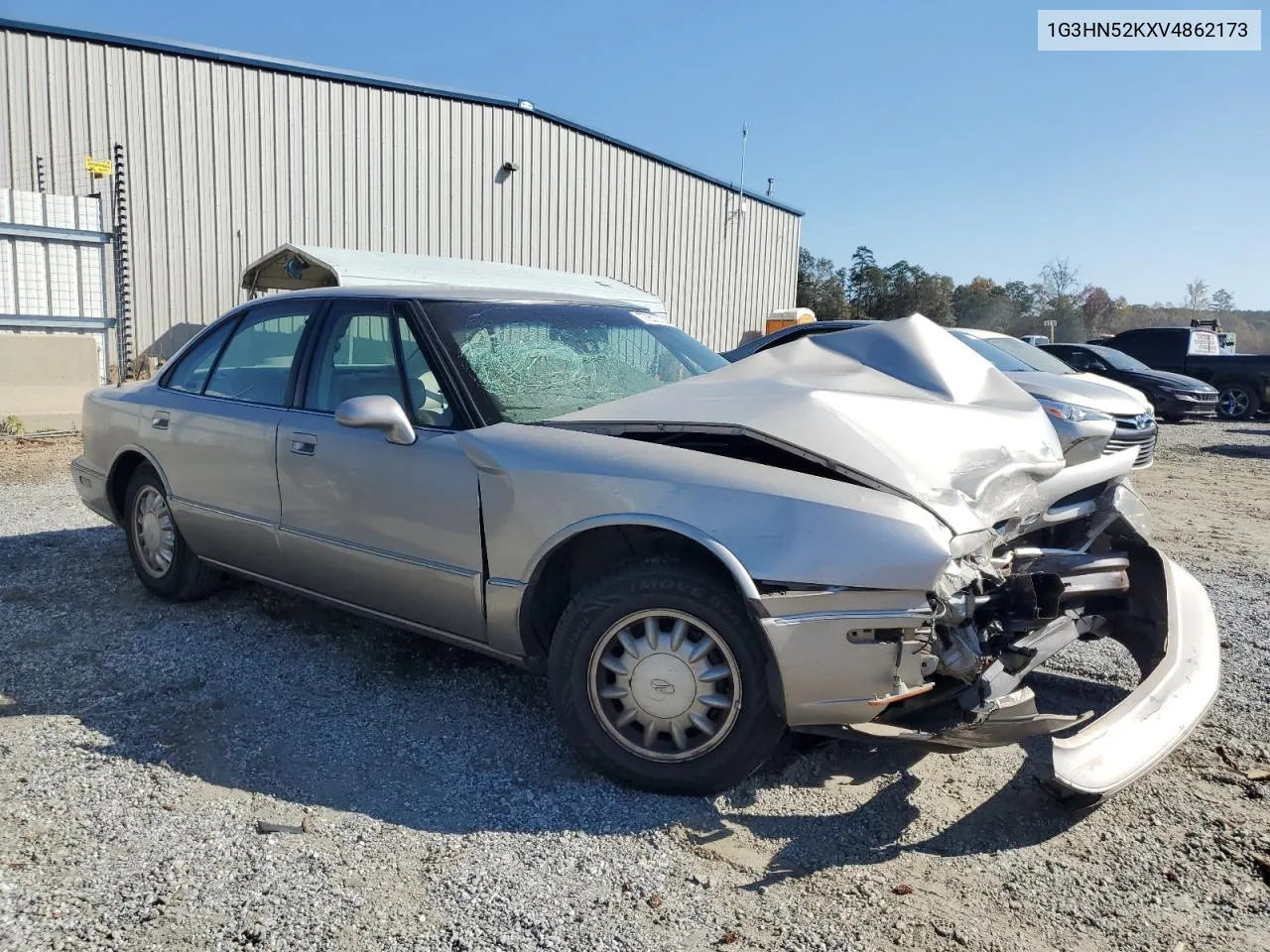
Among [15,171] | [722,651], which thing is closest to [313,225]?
[15,171]

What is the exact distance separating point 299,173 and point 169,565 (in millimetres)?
13377

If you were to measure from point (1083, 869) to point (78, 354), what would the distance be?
11667 mm

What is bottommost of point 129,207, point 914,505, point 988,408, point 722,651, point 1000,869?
point 1000,869

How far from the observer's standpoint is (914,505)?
9.00 feet

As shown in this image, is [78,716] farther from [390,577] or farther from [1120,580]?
[1120,580]

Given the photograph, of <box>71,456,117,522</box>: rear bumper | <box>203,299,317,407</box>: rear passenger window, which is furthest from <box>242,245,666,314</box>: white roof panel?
<box>203,299,317,407</box>: rear passenger window

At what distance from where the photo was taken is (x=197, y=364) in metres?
4.90

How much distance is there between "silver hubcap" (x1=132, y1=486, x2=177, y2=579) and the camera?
4902 mm

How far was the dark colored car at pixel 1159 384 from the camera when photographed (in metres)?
16.5

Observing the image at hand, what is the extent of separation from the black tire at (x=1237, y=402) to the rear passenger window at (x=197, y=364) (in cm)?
1886

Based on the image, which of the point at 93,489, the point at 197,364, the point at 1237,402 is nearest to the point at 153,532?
the point at 93,489

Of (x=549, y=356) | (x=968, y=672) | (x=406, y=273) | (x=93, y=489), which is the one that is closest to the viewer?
(x=968, y=672)

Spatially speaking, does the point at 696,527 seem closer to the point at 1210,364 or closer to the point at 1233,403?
the point at 1210,364

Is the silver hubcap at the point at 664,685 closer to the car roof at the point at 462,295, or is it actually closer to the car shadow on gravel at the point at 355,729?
the car shadow on gravel at the point at 355,729
